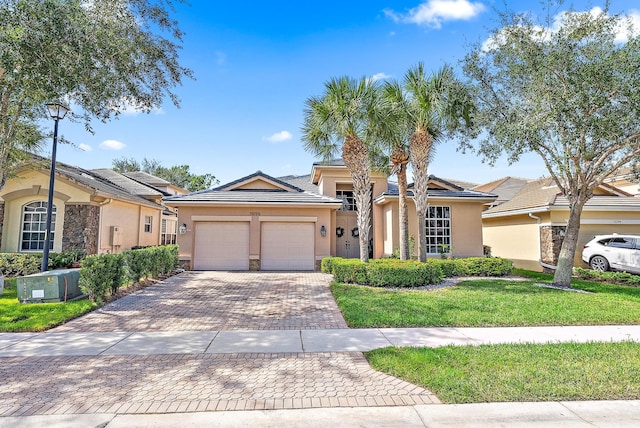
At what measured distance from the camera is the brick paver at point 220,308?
6555 millimetres

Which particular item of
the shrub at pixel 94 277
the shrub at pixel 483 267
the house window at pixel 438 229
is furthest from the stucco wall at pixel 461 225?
the shrub at pixel 94 277

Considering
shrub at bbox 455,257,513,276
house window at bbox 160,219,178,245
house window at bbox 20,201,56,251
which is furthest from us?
house window at bbox 160,219,178,245

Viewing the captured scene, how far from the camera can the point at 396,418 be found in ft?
10.7

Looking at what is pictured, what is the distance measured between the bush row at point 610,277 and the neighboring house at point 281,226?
4.00 metres

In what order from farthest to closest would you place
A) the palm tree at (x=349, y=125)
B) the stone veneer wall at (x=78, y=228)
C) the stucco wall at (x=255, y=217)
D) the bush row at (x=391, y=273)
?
1. the stucco wall at (x=255, y=217)
2. the stone veneer wall at (x=78, y=228)
3. the palm tree at (x=349, y=125)
4. the bush row at (x=391, y=273)

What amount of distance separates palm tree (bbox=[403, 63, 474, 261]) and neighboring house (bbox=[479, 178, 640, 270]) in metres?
6.17

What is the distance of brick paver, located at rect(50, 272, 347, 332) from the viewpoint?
6.55 m

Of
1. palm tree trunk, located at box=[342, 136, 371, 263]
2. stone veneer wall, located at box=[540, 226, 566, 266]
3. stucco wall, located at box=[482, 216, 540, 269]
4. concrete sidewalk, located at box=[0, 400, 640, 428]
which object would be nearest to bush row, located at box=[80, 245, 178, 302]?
concrete sidewalk, located at box=[0, 400, 640, 428]

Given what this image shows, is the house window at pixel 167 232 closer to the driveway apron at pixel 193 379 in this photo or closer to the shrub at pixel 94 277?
the shrub at pixel 94 277

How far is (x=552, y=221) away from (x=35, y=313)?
58.9 ft

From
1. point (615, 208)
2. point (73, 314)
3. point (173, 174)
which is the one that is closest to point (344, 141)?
point (73, 314)

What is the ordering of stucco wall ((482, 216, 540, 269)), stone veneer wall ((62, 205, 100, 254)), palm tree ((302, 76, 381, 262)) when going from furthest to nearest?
stucco wall ((482, 216, 540, 269))
stone veneer wall ((62, 205, 100, 254))
palm tree ((302, 76, 381, 262))

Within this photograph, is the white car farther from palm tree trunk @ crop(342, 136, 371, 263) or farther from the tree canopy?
the tree canopy

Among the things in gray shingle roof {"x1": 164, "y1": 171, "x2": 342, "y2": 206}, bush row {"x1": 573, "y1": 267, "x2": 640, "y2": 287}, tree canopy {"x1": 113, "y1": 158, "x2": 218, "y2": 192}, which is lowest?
bush row {"x1": 573, "y1": 267, "x2": 640, "y2": 287}
